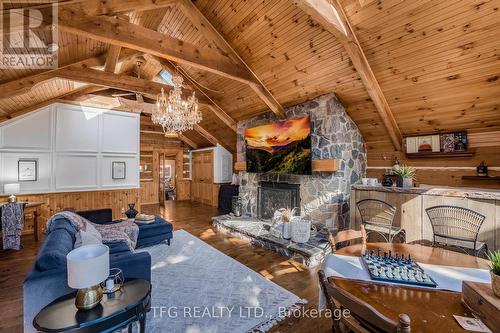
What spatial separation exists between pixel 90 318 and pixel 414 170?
513cm

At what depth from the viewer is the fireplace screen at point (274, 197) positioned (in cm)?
531

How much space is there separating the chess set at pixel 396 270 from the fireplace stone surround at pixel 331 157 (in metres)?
2.69

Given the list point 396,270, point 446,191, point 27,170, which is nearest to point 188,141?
point 27,170

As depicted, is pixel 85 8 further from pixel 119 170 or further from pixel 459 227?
pixel 459 227

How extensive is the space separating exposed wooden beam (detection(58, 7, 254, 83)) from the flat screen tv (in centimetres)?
141

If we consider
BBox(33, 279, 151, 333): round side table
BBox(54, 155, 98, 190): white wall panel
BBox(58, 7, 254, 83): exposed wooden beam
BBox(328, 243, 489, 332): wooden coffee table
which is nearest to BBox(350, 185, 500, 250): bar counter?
BBox(328, 243, 489, 332): wooden coffee table

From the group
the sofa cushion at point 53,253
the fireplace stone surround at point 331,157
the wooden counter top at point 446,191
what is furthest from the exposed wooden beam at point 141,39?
the wooden counter top at point 446,191

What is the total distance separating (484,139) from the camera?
353 cm

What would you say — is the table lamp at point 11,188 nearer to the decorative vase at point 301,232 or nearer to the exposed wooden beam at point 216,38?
the exposed wooden beam at point 216,38

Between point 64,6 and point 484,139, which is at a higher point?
point 64,6

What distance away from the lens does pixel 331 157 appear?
15.1 ft

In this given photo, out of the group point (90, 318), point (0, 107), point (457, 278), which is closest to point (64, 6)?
point (90, 318)

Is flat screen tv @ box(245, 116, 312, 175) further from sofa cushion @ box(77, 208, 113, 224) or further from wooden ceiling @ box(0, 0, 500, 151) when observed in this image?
sofa cushion @ box(77, 208, 113, 224)

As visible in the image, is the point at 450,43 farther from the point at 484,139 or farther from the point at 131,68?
the point at 131,68
